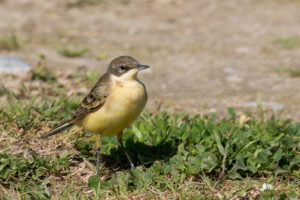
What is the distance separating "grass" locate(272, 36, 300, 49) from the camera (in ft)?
36.6

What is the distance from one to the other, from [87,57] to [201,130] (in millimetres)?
5477

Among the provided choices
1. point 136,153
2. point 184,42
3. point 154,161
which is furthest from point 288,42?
point 154,161

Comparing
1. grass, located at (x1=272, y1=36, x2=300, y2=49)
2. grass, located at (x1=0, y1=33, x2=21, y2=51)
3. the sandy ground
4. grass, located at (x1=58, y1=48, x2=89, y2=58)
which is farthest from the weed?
grass, located at (x1=272, y1=36, x2=300, y2=49)

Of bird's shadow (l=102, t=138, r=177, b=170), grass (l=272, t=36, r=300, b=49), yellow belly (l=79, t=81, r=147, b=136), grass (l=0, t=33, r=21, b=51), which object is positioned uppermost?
yellow belly (l=79, t=81, r=147, b=136)

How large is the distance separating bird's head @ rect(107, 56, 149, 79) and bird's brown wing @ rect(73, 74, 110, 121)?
0.48 feet

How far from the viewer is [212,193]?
4.74 m

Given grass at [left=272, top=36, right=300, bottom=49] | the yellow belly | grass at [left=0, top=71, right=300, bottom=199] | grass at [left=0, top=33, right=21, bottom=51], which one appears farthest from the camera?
grass at [left=272, top=36, right=300, bottom=49]

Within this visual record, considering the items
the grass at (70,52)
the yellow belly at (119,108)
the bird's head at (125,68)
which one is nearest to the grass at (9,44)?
the grass at (70,52)

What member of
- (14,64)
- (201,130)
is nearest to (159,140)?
(201,130)

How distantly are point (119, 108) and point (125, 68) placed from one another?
606 millimetres

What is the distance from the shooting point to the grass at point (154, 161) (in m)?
4.85

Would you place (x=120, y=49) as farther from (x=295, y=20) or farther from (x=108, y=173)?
(x=108, y=173)

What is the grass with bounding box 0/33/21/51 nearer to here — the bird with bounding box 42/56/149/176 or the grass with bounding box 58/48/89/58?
the grass with bounding box 58/48/89/58

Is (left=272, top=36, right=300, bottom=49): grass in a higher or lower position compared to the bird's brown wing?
lower
